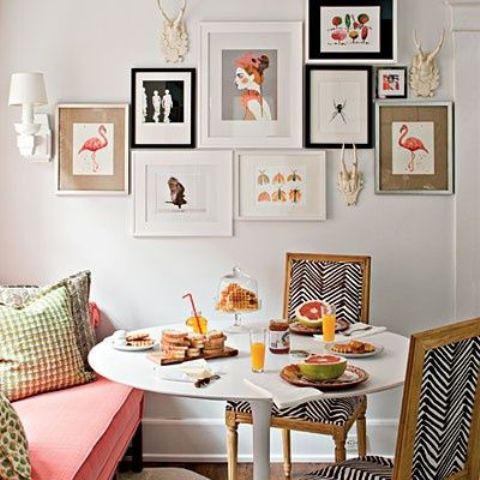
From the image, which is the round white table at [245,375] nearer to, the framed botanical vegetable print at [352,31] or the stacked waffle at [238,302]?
the stacked waffle at [238,302]

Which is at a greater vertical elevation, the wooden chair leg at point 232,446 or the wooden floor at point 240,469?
the wooden chair leg at point 232,446

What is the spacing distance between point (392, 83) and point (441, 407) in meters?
1.98

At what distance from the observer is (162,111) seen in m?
3.29

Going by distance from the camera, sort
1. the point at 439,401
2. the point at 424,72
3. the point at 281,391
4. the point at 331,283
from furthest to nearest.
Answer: the point at 424,72
the point at 331,283
the point at 281,391
the point at 439,401

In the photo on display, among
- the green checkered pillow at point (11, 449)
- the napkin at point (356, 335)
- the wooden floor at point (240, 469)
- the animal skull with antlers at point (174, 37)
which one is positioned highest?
the animal skull with antlers at point (174, 37)

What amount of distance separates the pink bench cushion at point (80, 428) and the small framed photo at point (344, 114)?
4.89 feet

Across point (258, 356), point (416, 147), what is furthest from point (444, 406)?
point (416, 147)

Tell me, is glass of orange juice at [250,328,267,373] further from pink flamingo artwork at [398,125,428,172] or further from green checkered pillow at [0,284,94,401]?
pink flamingo artwork at [398,125,428,172]

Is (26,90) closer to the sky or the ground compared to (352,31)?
closer to the ground

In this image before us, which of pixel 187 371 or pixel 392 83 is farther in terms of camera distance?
pixel 392 83

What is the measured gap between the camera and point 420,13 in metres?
3.27

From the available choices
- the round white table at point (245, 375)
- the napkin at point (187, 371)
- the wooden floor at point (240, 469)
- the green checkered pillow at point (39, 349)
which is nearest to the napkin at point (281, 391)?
the round white table at point (245, 375)

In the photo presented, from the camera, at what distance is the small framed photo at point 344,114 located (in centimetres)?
328

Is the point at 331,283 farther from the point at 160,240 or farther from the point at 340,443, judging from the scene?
the point at 160,240
